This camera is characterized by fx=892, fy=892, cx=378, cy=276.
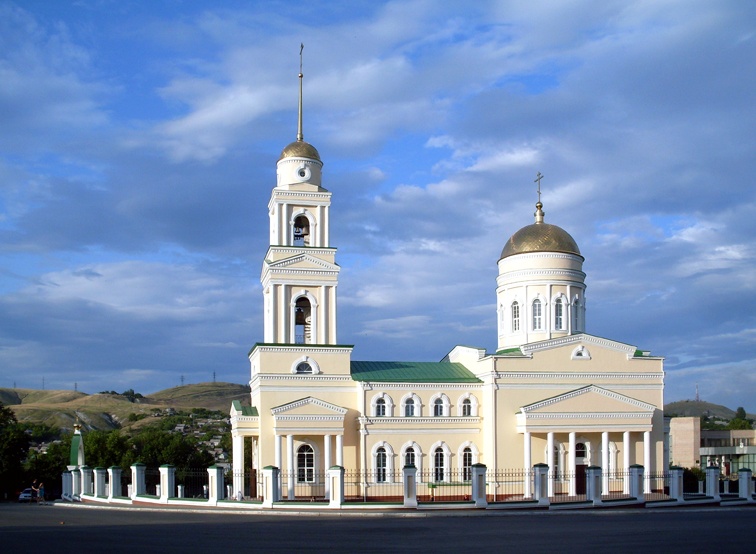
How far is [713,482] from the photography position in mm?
31766

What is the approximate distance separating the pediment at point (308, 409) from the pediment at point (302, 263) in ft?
17.6

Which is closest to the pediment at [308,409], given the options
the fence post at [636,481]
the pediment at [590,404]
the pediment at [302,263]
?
the pediment at [302,263]

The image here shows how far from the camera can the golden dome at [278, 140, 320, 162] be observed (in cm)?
3712

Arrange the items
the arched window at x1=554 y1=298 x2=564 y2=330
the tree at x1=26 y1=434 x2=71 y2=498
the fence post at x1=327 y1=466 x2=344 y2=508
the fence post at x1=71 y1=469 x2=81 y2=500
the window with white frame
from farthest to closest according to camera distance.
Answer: the tree at x1=26 y1=434 x2=71 y2=498 < the arched window at x1=554 y1=298 x2=564 y2=330 < the window with white frame < the fence post at x1=71 y1=469 x2=81 y2=500 < the fence post at x1=327 y1=466 x2=344 y2=508

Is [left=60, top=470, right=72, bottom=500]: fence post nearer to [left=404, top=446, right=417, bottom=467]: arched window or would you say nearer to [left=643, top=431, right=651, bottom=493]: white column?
[left=404, top=446, right=417, bottom=467]: arched window

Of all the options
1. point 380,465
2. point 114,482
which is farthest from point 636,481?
point 114,482

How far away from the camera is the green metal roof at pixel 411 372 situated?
3644cm

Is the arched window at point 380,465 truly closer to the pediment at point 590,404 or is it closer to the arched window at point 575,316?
the pediment at point 590,404

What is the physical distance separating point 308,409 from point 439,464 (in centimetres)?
621

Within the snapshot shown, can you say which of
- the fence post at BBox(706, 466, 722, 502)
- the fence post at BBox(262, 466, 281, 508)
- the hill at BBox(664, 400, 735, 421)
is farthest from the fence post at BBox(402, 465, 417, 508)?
the hill at BBox(664, 400, 735, 421)

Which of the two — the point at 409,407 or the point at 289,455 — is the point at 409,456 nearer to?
the point at 409,407

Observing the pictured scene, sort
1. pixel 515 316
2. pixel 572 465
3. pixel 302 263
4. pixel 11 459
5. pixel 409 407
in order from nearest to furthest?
pixel 572 465, pixel 302 263, pixel 409 407, pixel 515 316, pixel 11 459

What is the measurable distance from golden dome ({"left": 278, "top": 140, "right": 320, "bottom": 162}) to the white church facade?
9cm

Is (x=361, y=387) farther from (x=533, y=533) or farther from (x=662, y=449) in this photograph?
(x=533, y=533)
